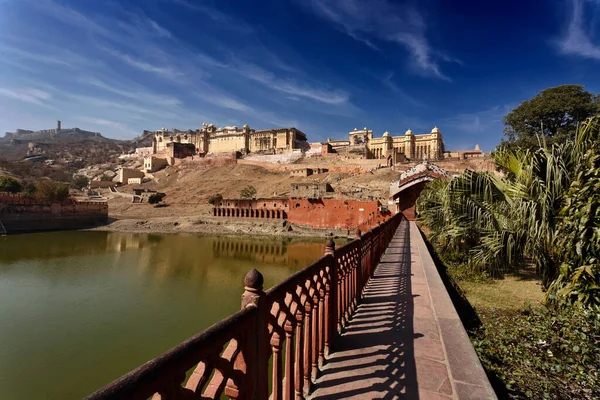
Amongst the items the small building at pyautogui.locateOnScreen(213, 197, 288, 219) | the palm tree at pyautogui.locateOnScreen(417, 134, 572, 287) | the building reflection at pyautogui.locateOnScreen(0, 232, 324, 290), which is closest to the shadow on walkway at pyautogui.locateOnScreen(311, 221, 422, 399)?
the palm tree at pyautogui.locateOnScreen(417, 134, 572, 287)

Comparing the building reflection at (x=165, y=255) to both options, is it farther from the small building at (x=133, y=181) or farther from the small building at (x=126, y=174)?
the small building at (x=126, y=174)

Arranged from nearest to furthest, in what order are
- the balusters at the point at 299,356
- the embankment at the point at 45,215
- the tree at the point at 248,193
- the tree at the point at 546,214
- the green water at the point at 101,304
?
the balusters at the point at 299,356 → the tree at the point at 546,214 → the green water at the point at 101,304 → the embankment at the point at 45,215 → the tree at the point at 248,193

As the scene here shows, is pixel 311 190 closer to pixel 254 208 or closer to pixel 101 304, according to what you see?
pixel 254 208

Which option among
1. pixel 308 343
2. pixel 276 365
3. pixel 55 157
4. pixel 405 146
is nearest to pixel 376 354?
pixel 308 343

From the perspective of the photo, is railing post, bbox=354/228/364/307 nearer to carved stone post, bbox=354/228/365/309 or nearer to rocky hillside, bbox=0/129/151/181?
carved stone post, bbox=354/228/365/309

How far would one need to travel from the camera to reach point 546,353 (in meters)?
3.58

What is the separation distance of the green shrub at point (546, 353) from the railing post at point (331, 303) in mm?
1730

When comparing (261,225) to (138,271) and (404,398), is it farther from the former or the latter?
(404,398)

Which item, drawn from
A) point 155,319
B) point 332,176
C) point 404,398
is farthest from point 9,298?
point 332,176

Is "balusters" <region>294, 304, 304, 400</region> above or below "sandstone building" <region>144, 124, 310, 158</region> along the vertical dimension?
below

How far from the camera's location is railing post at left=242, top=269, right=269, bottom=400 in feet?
5.87

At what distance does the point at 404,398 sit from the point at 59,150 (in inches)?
5725

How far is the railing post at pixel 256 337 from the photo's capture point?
179 cm

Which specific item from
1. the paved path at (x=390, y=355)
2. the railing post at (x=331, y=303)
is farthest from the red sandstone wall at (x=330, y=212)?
the railing post at (x=331, y=303)
